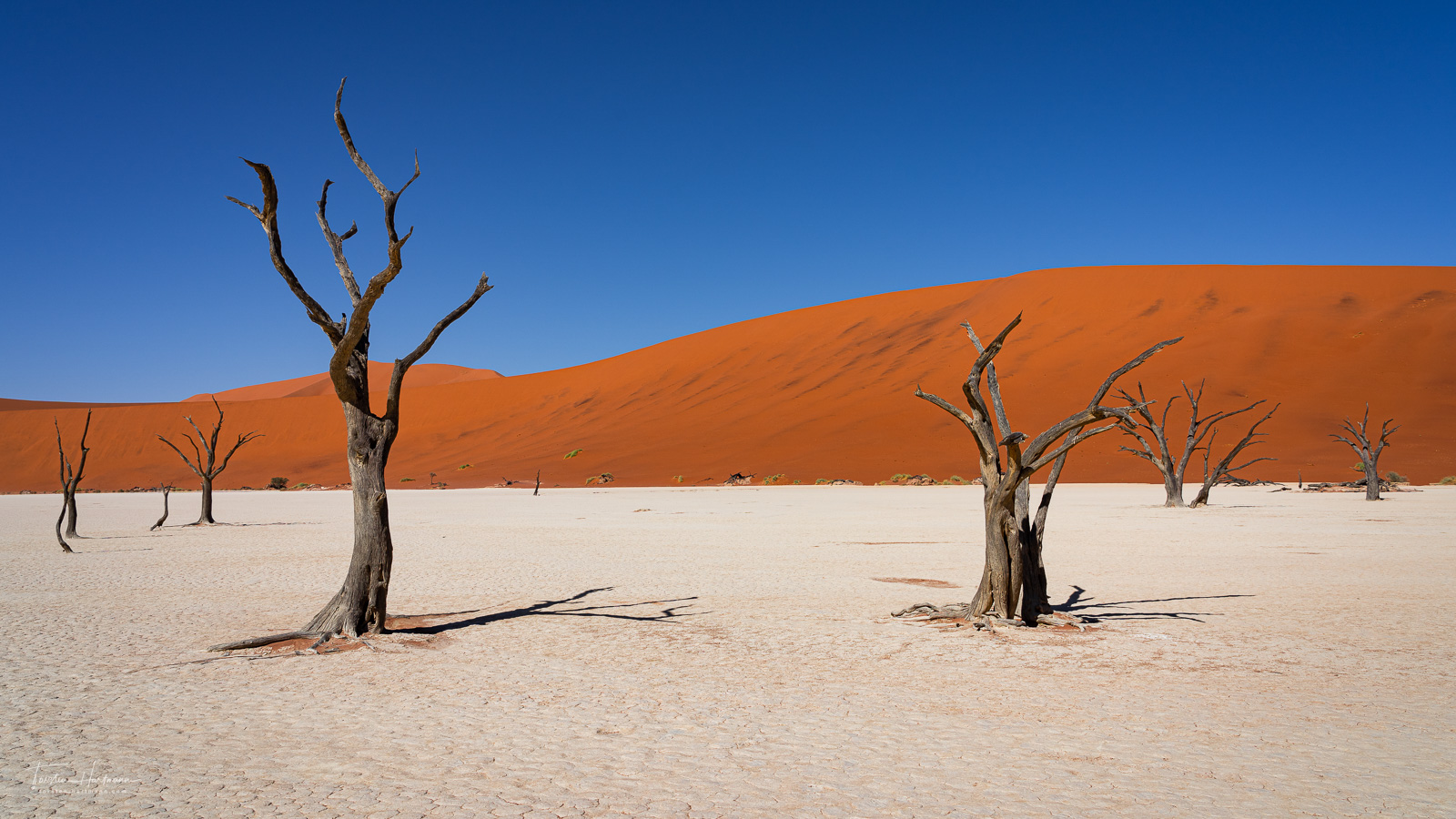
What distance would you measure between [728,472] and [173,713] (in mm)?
41338

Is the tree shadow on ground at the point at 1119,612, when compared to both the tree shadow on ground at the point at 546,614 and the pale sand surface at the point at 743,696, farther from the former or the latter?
the tree shadow on ground at the point at 546,614

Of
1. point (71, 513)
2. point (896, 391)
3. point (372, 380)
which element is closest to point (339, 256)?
point (71, 513)

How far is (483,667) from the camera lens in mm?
6609

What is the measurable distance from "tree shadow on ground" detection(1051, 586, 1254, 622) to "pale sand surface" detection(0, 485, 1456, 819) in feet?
0.21

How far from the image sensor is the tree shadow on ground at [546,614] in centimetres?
819

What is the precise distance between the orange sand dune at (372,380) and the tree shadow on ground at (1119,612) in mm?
130724

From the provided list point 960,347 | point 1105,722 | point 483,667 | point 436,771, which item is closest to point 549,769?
point 436,771

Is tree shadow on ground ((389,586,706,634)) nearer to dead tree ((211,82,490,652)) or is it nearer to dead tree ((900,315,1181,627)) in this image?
dead tree ((211,82,490,652))

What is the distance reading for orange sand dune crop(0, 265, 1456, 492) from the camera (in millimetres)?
44219

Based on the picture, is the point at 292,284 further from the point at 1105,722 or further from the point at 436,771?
the point at 1105,722

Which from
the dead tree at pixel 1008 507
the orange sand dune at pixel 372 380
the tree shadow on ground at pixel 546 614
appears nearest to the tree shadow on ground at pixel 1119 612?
the dead tree at pixel 1008 507

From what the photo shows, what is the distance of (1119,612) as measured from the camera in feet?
29.1

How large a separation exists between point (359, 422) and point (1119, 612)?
24.0 feet

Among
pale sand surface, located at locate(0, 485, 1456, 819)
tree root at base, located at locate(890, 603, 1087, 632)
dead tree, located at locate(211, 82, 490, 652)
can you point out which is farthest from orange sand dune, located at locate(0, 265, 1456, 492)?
dead tree, located at locate(211, 82, 490, 652)
